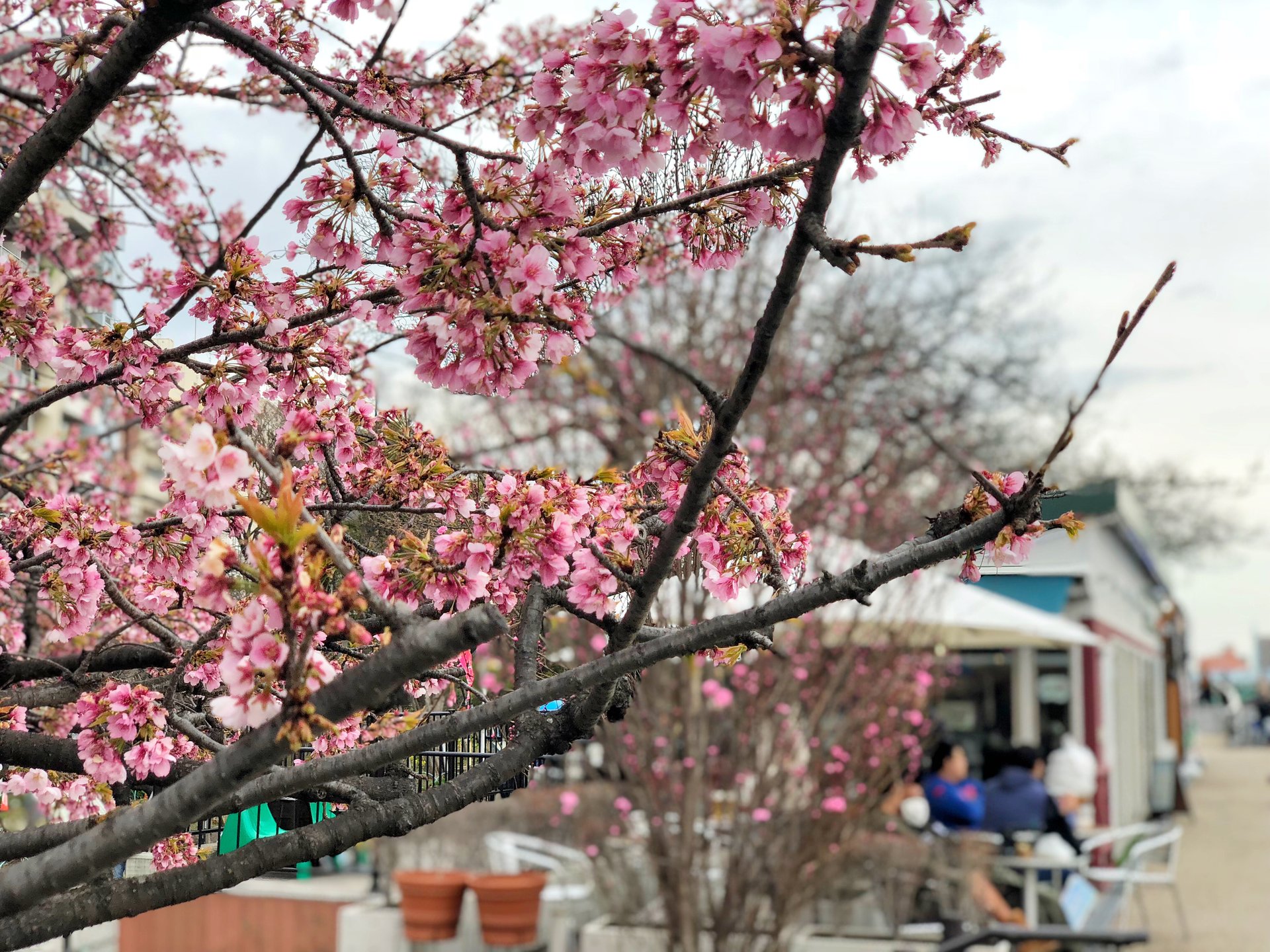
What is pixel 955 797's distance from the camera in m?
8.05

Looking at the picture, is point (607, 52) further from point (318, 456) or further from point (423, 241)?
point (318, 456)

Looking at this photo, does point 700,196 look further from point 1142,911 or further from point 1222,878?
point 1222,878

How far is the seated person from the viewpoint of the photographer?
8.31 meters

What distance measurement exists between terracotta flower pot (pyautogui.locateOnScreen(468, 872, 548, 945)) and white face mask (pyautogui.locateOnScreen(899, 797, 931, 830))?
8.58ft

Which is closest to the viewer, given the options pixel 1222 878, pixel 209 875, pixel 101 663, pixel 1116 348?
Result: pixel 1116 348

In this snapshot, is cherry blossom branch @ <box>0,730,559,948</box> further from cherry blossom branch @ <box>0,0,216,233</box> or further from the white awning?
the white awning

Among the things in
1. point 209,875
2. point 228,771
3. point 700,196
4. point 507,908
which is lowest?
point 507,908

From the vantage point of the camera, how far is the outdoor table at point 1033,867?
7.37 metres

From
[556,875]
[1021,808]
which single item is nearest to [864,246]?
[556,875]

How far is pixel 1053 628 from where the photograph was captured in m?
10.2

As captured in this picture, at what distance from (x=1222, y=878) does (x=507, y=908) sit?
1029 centimetres

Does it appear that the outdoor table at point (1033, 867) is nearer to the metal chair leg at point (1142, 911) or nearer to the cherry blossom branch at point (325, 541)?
the metal chair leg at point (1142, 911)

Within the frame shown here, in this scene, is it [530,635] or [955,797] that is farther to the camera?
[955,797]

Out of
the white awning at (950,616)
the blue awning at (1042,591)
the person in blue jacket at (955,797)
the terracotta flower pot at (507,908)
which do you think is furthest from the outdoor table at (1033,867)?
the blue awning at (1042,591)
